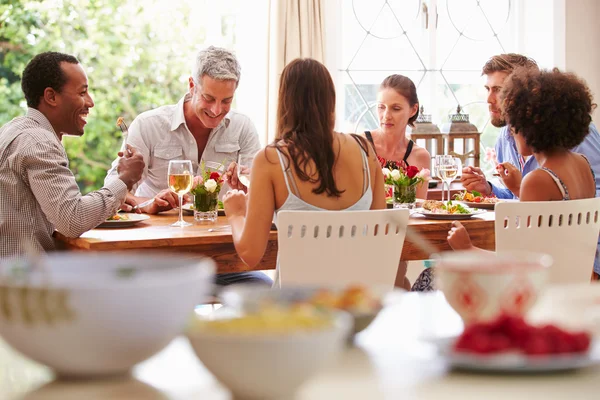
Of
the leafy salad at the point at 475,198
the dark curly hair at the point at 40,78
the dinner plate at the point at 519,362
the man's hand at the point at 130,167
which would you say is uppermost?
the dark curly hair at the point at 40,78

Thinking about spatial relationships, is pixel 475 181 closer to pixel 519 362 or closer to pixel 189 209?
pixel 189 209

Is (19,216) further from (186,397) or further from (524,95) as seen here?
(186,397)

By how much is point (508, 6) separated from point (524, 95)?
363cm

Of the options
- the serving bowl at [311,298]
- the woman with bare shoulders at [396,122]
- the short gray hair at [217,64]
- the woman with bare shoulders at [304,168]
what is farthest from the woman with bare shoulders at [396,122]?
the serving bowl at [311,298]

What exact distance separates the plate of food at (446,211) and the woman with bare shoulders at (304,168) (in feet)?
1.51

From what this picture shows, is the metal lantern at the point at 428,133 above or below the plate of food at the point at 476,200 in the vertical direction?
above

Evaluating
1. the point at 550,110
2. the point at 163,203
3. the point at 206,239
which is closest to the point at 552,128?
the point at 550,110

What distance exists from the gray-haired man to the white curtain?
119 cm

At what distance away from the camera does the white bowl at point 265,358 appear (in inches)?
27.5

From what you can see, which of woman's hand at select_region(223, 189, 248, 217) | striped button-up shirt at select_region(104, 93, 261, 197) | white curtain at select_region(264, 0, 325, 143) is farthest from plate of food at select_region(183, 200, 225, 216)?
white curtain at select_region(264, 0, 325, 143)

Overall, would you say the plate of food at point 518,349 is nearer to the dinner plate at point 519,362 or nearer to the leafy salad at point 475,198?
the dinner plate at point 519,362

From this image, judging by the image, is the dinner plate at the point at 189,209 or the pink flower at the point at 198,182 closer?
the pink flower at the point at 198,182

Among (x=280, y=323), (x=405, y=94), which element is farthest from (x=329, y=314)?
(x=405, y=94)

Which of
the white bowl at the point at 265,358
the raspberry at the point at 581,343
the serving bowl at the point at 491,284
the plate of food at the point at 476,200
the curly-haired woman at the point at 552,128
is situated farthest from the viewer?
the plate of food at the point at 476,200
